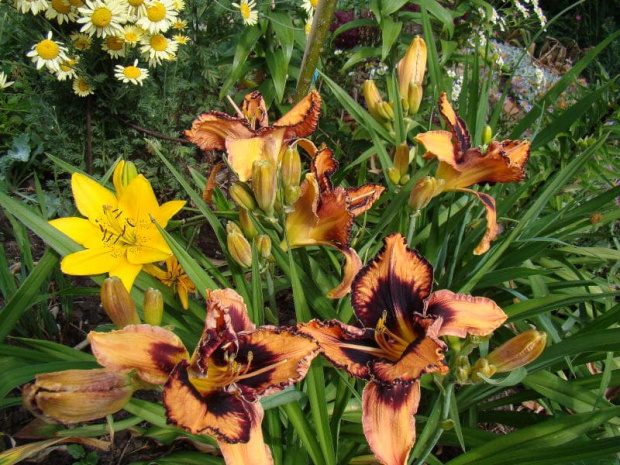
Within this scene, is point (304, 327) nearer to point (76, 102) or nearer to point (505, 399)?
point (505, 399)

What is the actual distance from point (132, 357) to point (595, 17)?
622 centimetres

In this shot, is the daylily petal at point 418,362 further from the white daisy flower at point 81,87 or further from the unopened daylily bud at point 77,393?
the white daisy flower at point 81,87

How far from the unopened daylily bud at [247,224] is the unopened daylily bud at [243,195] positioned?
2 centimetres

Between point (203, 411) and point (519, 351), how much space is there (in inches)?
19.2

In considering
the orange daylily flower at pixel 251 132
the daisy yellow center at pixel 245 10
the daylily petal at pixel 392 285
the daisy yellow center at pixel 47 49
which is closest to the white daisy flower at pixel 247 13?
the daisy yellow center at pixel 245 10

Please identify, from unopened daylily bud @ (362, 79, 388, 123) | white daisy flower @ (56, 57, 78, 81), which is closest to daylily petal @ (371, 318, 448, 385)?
unopened daylily bud @ (362, 79, 388, 123)

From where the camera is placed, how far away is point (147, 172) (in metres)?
2.15

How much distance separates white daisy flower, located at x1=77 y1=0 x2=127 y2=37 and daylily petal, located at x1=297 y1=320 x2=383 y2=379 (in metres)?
1.40

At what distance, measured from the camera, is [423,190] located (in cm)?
101

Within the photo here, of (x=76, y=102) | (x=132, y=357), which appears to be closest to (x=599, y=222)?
(x=132, y=357)

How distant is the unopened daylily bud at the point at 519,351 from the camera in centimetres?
78

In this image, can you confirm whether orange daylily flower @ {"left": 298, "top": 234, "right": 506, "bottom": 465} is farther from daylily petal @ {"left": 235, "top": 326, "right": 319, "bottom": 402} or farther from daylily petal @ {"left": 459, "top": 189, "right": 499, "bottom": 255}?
daylily petal @ {"left": 459, "top": 189, "right": 499, "bottom": 255}

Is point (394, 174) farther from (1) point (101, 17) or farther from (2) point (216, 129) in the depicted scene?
(1) point (101, 17)

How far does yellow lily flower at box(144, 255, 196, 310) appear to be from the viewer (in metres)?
1.15
